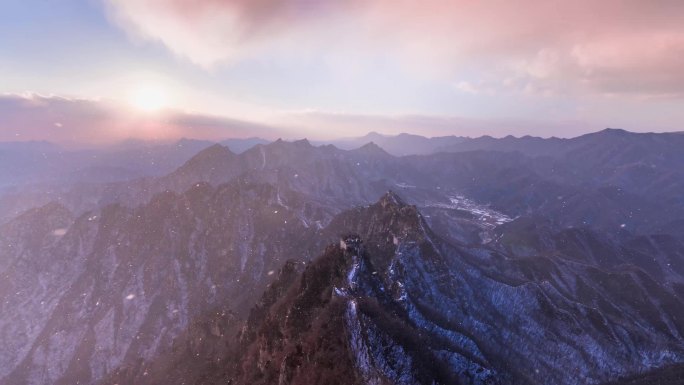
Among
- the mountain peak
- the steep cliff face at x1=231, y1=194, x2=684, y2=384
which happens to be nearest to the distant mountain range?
the steep cliff face at x1=231, y1=194, x2=684, y2=384

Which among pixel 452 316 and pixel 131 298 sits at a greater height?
pixel 452 316

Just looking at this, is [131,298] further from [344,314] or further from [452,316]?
[344,314]

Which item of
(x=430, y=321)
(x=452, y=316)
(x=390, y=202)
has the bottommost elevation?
(x=452, y=316)

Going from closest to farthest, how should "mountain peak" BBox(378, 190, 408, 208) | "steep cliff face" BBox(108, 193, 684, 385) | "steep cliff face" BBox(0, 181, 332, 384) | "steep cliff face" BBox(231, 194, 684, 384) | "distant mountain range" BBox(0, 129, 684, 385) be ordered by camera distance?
"steep cliff face" BBox(108, 193, 684, 385) < "steep cliff face" BBox(231, 194, 684, 384) < "distant mountain range" BBox(0, 129, 684, 385) < "mountain peak" BBox(378, 190, 408, 208) < "steep cliff face" BBox(0, 181, 332, 384)

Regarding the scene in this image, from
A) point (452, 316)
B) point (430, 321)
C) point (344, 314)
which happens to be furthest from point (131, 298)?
point (344, 314)

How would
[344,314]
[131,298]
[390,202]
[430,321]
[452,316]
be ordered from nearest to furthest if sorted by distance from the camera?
1. [344,314]
2. [430,321]
3. [452,316]
4. [390,202]
5. [131,298]

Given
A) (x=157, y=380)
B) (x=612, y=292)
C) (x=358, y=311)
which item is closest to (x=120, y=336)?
(x=157, y=380)

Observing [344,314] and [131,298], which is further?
[131,298]

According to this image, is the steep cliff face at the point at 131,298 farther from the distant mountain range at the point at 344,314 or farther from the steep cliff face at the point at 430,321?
the steep cliff face at the point at 430,321

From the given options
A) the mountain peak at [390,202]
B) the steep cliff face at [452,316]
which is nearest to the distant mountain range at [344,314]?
the steep cliff face at [452,316]

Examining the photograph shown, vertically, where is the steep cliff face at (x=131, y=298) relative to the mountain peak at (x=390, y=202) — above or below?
below

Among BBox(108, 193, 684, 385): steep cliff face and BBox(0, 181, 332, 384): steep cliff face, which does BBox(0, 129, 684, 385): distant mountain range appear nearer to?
BBox(108, 193, 684, 385): steep cliff face

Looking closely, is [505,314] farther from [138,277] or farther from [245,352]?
[138,277]

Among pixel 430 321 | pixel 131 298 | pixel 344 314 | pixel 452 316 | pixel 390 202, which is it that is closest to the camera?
pixel 344 314
